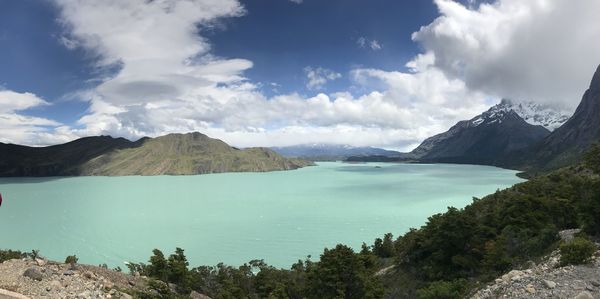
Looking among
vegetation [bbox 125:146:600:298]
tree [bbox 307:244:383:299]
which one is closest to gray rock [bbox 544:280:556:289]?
vegetation [bbox 125:146:600:298]

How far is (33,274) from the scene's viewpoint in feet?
70.6

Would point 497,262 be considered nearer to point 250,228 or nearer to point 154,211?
point 250,228

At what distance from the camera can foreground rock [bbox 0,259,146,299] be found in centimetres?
1998

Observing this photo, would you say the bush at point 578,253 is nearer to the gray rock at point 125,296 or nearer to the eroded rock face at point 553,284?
the eroded rock face at point 553,284

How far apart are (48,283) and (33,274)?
107 centimetres

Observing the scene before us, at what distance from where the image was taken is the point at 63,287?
2161 cm

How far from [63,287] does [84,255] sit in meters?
63.3

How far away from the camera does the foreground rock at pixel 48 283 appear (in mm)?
19984

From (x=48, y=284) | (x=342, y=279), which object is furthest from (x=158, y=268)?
(x=342, y=279)

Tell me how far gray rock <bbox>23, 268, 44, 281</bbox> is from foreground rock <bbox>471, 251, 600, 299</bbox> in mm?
23716

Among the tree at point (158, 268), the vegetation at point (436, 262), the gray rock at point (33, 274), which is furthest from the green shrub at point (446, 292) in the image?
the tree at point (158, 268)

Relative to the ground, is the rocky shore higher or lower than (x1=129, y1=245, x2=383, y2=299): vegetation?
higher

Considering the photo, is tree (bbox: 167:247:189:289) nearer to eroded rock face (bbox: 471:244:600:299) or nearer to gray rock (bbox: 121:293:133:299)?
gray rock (bbox: 121:293:133:299)

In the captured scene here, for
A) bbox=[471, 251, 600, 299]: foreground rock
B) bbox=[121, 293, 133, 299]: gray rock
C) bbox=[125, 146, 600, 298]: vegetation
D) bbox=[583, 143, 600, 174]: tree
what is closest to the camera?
bbox=[471, 251, 600, 299]: foreground rock
